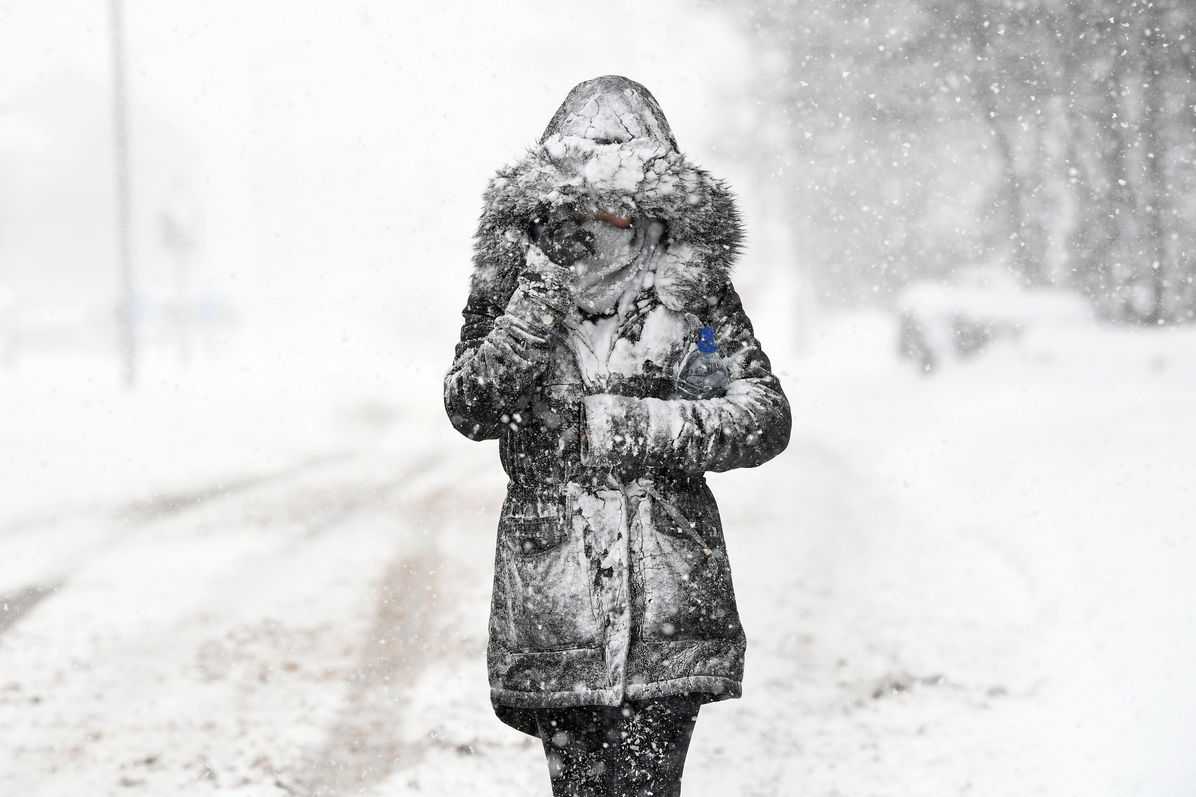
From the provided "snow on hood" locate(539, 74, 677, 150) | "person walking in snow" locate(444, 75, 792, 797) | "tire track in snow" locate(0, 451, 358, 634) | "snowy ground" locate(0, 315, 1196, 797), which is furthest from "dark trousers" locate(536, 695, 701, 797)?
"tire track in snow" locate(0, 451, 358, 634)

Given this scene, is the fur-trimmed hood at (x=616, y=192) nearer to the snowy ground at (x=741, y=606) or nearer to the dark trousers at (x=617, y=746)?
the dark trousers at (x=617, y=746)

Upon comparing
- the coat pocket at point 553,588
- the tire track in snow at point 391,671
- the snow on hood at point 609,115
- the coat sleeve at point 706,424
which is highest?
the snow on hood at point 609,115

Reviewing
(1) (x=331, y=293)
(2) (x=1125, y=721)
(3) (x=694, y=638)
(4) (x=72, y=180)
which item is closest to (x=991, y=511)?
(2) (x=1125, y=721)

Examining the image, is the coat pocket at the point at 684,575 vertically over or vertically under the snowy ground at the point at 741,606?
over

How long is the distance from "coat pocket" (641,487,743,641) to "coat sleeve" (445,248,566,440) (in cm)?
42

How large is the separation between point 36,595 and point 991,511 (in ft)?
22.7

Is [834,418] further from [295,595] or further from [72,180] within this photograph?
[72,180]

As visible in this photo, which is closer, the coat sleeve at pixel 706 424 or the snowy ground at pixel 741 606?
the coat sleeve at pixel 706 424

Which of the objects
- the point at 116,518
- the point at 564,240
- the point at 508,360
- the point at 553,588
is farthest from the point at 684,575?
the point at 116,518

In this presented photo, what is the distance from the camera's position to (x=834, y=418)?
1616cm

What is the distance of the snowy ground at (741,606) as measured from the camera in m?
4.30

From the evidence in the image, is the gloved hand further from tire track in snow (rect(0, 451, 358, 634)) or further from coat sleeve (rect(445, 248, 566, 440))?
tire track in snow (rect(0, 451, 358, 634))

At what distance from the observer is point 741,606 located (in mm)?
6906

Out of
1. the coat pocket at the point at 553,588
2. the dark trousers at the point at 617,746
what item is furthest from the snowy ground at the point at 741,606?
the coat pocket at the point at 553,588
